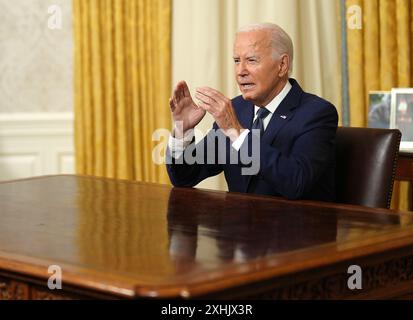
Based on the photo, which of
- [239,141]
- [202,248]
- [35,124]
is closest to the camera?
[202,248]

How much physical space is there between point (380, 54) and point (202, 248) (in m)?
3.40


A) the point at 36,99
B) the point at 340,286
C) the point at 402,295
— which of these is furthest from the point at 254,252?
the point at 36,99

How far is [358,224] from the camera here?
259 centimetres

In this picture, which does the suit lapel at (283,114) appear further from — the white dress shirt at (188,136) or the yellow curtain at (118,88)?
the yellow curtain at (118,88)

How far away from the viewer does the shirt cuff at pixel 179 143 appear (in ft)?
11.9

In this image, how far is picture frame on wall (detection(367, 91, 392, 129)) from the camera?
4.82 metres

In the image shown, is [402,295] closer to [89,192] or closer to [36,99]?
[89,192]

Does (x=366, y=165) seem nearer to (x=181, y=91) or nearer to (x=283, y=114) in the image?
(x=283, y=114)

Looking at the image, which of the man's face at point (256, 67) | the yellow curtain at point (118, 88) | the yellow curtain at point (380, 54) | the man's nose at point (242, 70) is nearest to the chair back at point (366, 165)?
the man's face at point (256, 67)

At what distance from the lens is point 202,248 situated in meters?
2.22

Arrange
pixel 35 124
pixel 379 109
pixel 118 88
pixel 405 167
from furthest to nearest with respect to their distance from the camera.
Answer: pixel 35 124 → pixel 118 88 → pixel 379 109 → pixel 405 167

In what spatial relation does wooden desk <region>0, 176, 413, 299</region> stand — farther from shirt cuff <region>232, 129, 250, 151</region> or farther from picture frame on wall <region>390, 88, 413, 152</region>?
picture frame on wall <region>390, 88, 413, 152</region>

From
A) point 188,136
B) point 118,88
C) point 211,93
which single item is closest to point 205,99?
point 211,93
